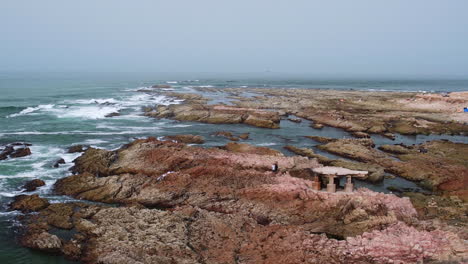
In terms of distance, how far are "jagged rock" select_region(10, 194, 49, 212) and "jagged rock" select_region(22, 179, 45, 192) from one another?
262cm

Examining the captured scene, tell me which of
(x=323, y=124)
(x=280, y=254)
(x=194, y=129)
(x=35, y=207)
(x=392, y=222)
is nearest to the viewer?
(x=280, y=254)

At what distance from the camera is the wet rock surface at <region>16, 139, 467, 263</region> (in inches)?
692

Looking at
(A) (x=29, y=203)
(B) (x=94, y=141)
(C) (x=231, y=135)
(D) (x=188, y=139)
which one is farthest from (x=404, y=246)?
(B) (x=94, y=141)

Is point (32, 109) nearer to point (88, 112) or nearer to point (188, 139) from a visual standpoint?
point (88, 112)

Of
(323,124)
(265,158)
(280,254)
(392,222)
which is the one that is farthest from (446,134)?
(280,254)

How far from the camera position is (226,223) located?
20.5 meters

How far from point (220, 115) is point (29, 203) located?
141ft

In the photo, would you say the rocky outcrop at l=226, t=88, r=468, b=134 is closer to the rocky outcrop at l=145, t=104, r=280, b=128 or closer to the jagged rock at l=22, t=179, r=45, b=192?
the rocky outcrop at l=145, t=104, r=280, b=128

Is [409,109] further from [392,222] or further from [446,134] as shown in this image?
[392,222]

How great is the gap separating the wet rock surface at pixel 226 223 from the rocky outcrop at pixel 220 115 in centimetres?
3107

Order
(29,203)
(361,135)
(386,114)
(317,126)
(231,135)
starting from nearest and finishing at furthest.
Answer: (29,203), (231,135), (361,135), (317,126), (386,114)

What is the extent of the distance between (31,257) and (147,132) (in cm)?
3379

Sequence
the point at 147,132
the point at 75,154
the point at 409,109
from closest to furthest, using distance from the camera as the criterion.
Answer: the point at 75,154
the point at 147,132
the point at 409,109

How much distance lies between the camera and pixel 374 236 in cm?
1884
